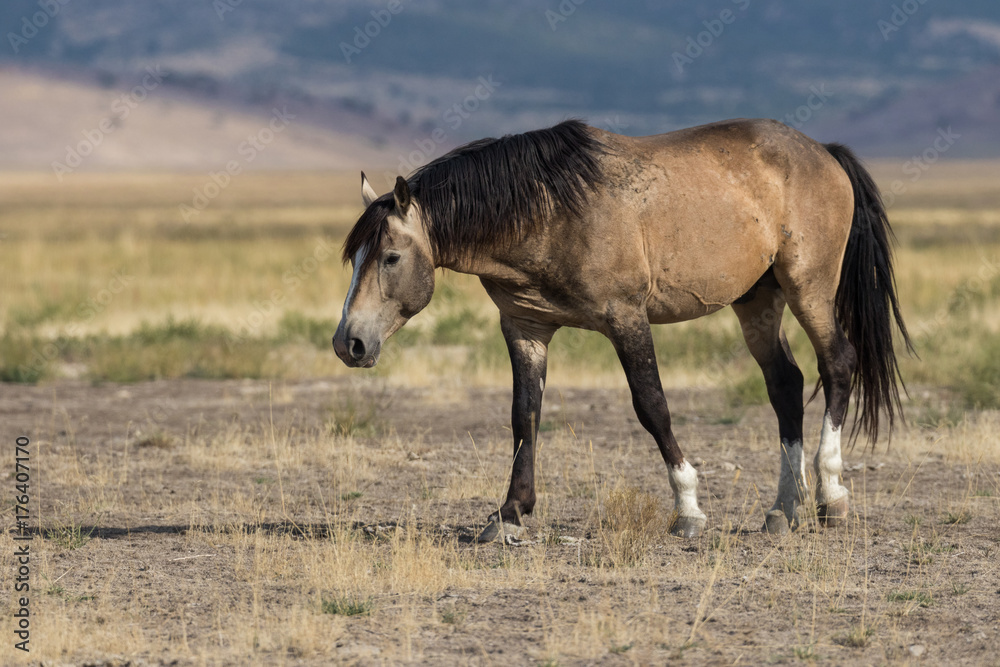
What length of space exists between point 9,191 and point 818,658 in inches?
3811

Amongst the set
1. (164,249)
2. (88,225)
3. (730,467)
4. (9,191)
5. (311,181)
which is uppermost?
(311,181)

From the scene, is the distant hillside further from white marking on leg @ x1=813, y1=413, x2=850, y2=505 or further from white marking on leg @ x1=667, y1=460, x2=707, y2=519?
white marking on leg @ x1=667, y1=460, x2=707, y2=519

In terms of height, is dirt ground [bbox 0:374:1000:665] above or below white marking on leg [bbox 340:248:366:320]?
below

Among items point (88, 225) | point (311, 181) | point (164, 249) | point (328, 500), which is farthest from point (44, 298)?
point (311, 181)

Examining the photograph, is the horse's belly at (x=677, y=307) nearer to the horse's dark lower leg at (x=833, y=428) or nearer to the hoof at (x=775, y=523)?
the horse's dark lower leg at (x=833, y=428)

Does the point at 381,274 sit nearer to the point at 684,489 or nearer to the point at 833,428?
the point at 684,489

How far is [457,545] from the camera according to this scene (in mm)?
6688

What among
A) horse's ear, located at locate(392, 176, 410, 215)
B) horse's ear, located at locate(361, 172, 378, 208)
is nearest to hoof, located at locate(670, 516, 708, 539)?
horse's ear, located at locate(392, 176, 410, 215)

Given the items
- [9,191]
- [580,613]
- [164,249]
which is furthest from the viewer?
[9,191]

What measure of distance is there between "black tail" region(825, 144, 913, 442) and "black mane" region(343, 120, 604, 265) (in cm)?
219

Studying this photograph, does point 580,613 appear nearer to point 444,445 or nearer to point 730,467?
point 730,467

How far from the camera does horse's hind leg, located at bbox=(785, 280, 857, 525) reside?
7.14 m

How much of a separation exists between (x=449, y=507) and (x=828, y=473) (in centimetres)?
244

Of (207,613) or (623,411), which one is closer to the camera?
(207,613)
